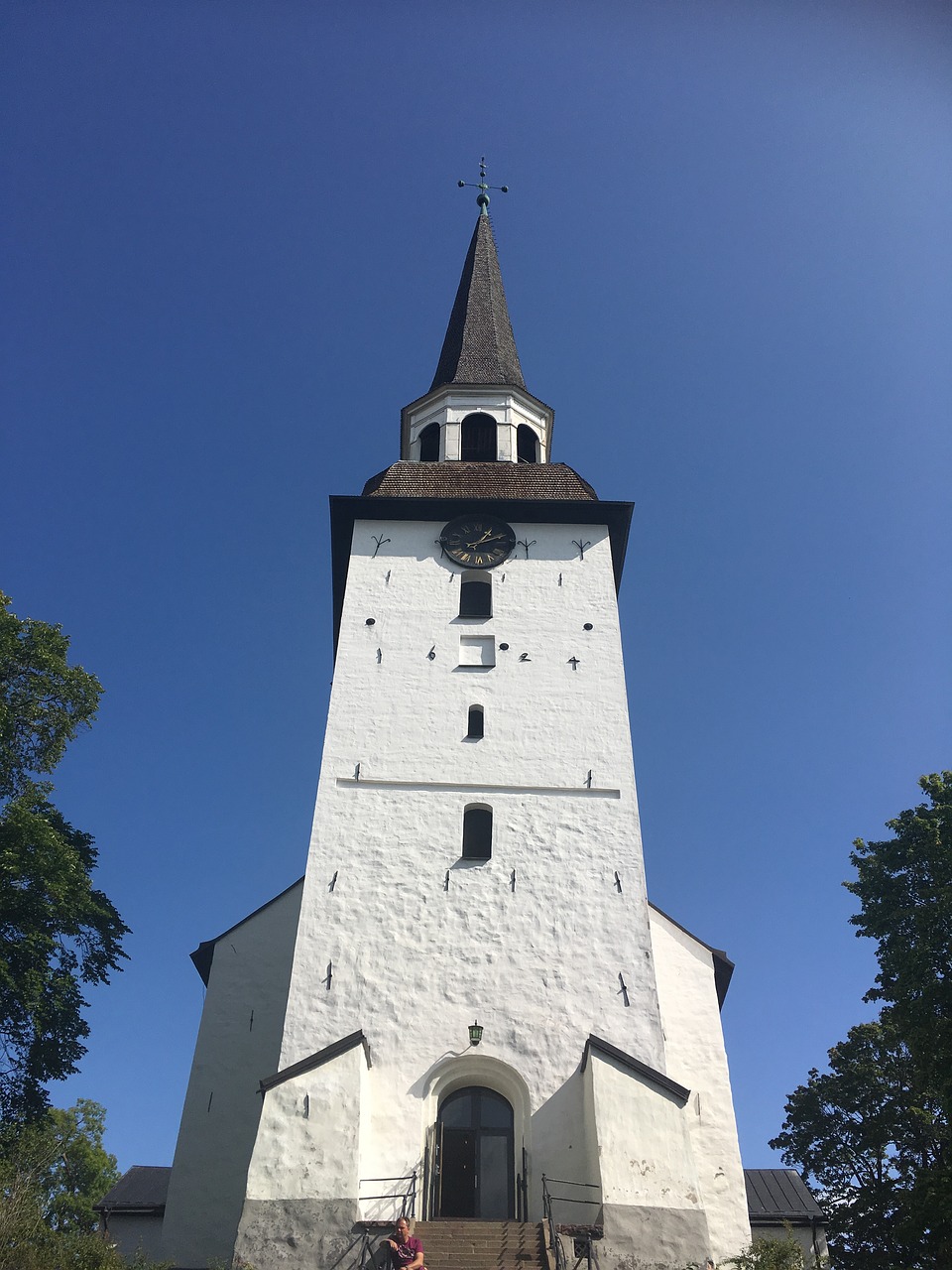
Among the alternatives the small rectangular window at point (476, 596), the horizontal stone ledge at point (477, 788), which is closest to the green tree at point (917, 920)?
the horizontal stone ledge at point (477, 788)

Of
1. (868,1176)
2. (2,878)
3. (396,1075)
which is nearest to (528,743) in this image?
(396,1075)

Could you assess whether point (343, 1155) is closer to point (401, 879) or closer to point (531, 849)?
point (401, 879)

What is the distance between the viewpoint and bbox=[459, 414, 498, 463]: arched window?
25.7 m

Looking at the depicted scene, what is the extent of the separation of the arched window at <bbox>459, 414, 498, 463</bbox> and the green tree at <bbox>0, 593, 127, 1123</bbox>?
35.6 ft

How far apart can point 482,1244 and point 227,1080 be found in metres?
7.21

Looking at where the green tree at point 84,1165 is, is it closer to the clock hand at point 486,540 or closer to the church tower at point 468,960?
the church tower at point 468,960

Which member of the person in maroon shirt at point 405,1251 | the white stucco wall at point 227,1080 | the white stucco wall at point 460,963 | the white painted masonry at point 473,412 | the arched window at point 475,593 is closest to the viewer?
the person in maroon shirt at point 405,1251

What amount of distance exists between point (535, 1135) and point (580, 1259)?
200 cm

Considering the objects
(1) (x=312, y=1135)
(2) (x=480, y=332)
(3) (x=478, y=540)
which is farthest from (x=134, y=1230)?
(2) (x=480, y=332)

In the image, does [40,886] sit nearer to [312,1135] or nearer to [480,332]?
[312,1135]

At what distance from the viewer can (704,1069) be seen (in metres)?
16.9

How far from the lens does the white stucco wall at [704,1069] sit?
15.0 m

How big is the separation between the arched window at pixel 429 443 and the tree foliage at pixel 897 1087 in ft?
45.7

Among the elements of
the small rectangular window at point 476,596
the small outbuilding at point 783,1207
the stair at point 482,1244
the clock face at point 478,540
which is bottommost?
the stair at point 482,1244
